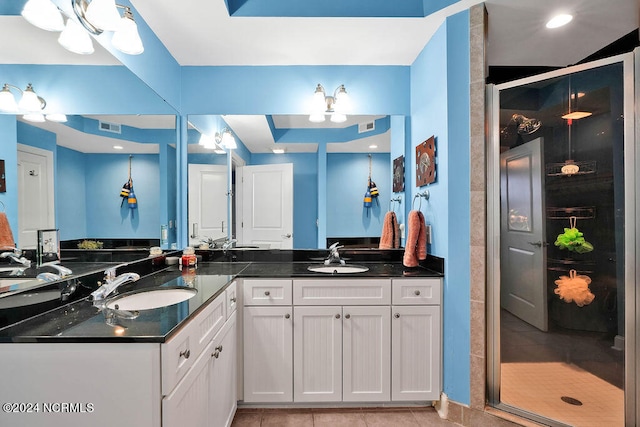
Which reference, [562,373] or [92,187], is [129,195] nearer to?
[92,187]

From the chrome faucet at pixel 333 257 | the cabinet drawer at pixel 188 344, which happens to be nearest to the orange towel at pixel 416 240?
the chrome faucet at pixel 333 257

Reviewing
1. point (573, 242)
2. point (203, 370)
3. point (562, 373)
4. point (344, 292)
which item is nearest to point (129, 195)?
point (203, 370)

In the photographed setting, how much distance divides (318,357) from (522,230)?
150 cm

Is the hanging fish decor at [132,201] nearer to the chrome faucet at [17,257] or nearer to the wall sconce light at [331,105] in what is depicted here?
the chrome faucet at [17,257]

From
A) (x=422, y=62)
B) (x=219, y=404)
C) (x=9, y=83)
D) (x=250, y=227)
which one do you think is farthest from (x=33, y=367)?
(x=422, y=62)

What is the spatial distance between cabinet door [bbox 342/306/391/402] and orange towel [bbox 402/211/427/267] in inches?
16.1

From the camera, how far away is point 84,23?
1.32 meters

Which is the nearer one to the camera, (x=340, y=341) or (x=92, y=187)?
(x=92, y=187)

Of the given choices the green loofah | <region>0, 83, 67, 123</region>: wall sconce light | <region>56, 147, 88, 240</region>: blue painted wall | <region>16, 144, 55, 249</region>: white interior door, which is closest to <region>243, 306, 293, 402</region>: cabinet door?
Result: <region>56, 147, 88, 240</region>: blue painted wall

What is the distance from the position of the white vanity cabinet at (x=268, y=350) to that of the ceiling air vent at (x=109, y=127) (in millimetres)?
1179

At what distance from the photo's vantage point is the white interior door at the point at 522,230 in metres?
1.77

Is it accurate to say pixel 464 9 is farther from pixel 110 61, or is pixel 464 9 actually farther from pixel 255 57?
pixel 110 61

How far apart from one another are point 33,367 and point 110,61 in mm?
1418

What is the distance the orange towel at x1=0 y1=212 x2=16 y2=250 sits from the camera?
1.03 metres
